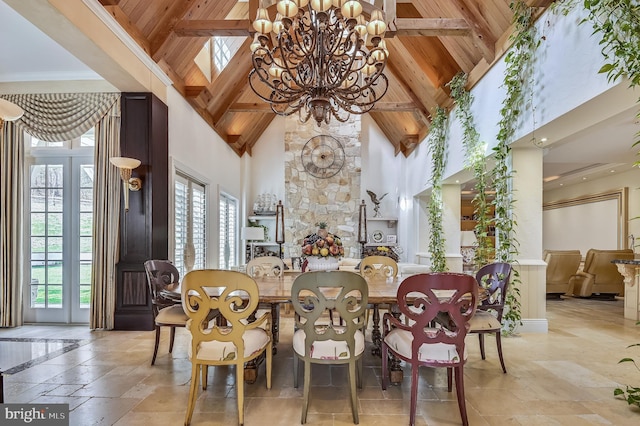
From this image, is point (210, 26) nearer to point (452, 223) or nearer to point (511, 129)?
point (511, 129)

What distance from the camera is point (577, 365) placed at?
293 cm

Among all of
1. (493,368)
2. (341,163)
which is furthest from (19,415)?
(341,163)

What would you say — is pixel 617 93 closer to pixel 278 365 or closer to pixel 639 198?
pixel 278 365

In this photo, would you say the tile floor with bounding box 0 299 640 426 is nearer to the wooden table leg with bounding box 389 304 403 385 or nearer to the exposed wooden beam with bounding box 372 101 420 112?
the wooden table leg with bounding box 389 304 403 385

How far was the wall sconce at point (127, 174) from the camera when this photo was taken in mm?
3663

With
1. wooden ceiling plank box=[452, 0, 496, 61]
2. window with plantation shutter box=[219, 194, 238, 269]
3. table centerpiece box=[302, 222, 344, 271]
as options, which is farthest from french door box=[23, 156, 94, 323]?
wooden ceiling plank box=[452, 0, 496, 61]

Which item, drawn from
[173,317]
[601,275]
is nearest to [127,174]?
[173,317]

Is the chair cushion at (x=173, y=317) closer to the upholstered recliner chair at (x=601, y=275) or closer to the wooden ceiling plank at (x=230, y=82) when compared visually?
the wooden ceiling plank at (x=230, y=82)

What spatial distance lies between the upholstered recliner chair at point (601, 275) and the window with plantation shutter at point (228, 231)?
6.90m

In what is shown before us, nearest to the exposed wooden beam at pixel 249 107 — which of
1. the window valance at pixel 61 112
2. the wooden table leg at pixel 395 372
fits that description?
the window valance at pixel 61 112

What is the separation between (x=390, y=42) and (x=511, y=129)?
2933 mm

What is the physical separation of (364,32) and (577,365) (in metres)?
3.36

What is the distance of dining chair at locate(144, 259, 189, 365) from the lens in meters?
2.76

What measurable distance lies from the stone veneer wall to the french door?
4817 millimetres
